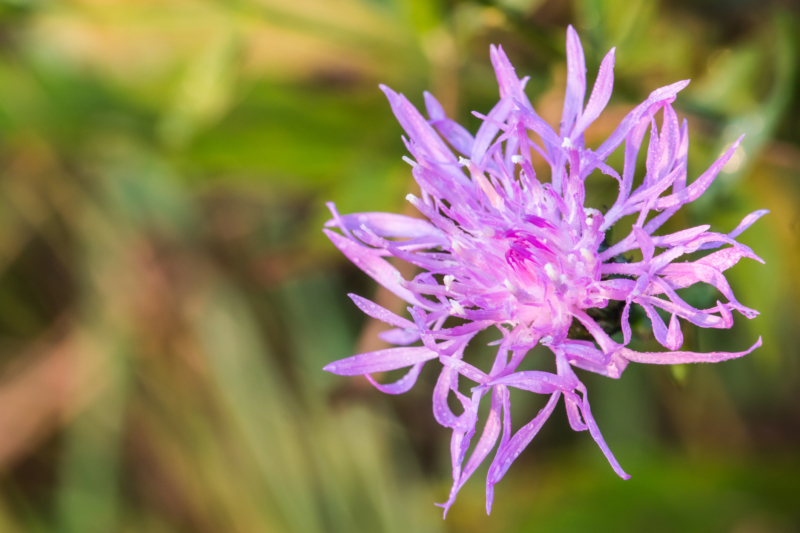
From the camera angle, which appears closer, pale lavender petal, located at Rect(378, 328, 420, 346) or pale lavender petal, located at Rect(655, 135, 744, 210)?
pale lavender petal, located at Rect(655, 135, 744, 210)

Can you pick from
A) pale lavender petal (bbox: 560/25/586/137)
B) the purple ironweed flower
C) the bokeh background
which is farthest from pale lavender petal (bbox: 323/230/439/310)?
the bokeh background

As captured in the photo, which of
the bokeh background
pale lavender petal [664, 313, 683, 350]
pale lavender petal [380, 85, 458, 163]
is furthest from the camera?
the bokeh background

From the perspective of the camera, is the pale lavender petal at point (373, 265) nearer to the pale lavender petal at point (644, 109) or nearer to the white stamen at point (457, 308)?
the white stamen at point (457, 308)

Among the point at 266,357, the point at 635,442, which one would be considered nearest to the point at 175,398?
the point at 266,357

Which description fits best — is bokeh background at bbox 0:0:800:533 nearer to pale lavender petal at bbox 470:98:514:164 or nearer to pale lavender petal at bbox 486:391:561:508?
pale lavender petal at bbox 470:98:514:164

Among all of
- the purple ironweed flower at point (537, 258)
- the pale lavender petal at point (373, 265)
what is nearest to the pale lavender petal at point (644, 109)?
the purple ironweed flower at point (537, 258)

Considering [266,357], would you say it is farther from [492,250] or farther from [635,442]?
[492,250]
